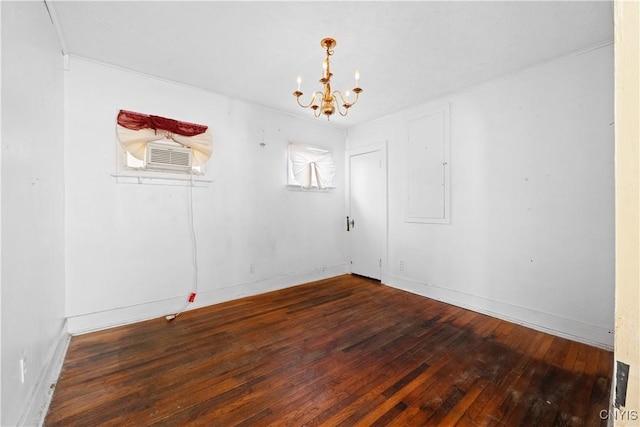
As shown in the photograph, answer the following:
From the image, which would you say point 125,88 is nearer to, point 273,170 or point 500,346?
point 273,170

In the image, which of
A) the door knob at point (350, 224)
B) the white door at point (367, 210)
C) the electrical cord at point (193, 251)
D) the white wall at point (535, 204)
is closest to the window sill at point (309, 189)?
the white door at point (367, 210)

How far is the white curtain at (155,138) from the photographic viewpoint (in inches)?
120

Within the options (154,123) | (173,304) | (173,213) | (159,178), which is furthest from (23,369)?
(154,123)

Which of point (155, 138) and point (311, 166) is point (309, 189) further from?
point (155, 138)

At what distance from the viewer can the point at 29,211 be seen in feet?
5.78

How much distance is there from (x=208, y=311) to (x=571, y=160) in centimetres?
433

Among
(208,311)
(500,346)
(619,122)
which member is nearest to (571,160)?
(500,346)

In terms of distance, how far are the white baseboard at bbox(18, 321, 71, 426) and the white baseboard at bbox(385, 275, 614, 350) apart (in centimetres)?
396

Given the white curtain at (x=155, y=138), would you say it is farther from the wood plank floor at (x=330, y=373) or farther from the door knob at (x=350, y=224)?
the door knob at (x=350, y=224)

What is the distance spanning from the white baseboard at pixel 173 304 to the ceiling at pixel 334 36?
8.84ft

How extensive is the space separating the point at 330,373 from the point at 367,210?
3157 millimetres

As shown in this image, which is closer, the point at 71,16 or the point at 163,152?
the point at 71,16

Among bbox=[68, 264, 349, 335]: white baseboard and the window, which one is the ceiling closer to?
the window

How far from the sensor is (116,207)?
3049mm
